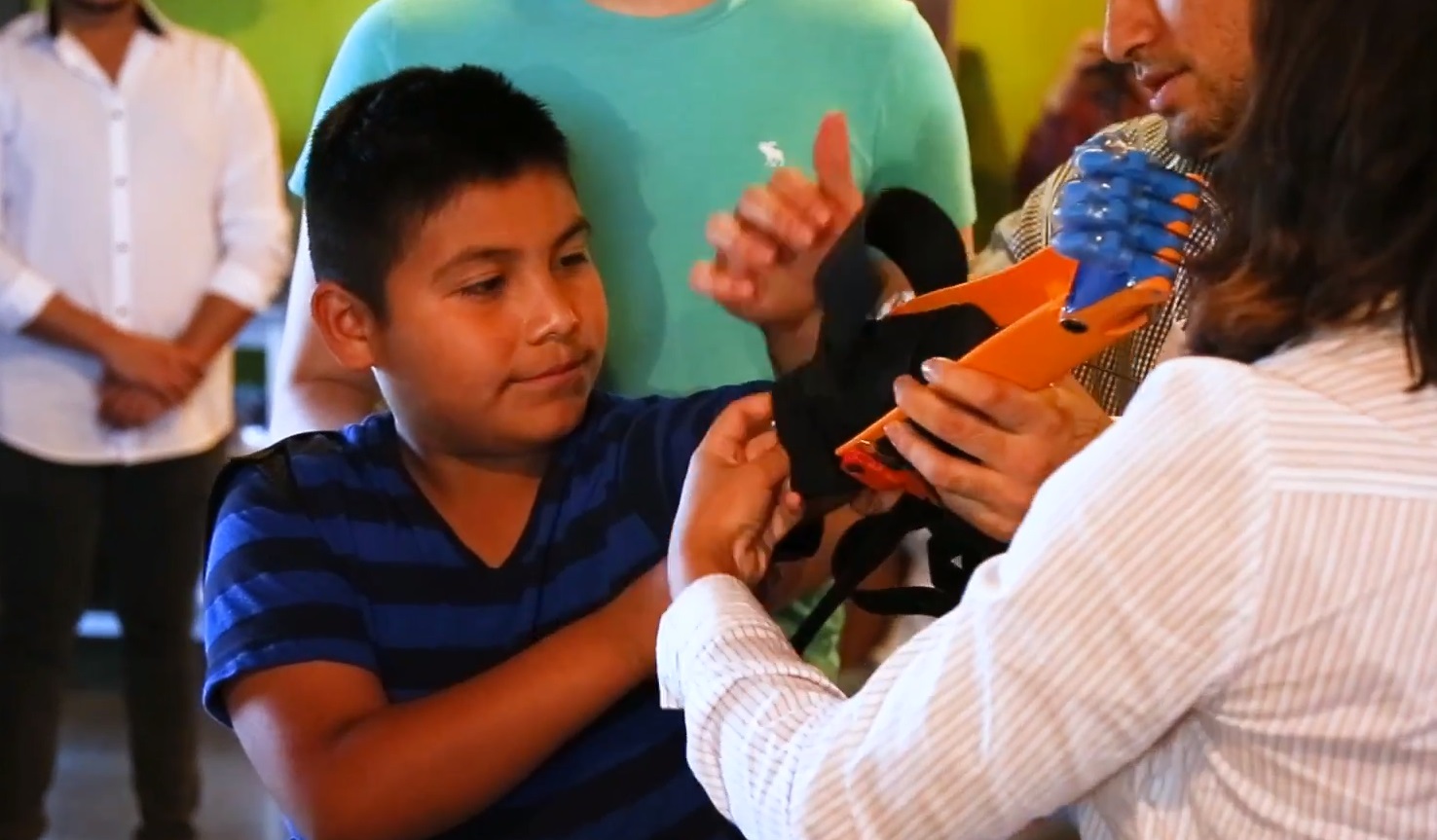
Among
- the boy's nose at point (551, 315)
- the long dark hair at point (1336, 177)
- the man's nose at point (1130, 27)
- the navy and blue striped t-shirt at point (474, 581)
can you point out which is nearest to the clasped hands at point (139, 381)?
the navy and blue striped t-shirt at point (474, 581)

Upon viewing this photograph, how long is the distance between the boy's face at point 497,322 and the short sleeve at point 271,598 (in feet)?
0.45

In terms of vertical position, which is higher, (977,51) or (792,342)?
(792,342)

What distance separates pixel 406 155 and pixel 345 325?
0.15m

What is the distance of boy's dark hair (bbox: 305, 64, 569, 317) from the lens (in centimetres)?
111

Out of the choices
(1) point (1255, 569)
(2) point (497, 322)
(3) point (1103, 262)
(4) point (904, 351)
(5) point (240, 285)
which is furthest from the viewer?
(5) point (240, 285)

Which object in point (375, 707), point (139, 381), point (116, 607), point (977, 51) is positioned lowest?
point (116, 607)

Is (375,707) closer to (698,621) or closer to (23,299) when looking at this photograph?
(698,621)

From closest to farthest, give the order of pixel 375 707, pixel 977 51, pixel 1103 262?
pixel 1103 262 → pixel 375 707 → pixel 977 51

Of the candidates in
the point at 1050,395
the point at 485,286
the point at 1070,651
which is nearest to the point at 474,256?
the point at 485,286

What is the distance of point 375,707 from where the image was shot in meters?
0.98

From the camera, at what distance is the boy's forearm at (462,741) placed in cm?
94

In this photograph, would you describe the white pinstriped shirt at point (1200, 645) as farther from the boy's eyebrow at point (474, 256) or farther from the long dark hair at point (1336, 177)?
the boy's eyebrow at point (474, 256)

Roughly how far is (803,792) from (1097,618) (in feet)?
0.54

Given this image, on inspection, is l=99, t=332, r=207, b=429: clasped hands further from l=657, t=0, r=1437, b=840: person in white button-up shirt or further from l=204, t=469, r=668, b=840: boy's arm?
l=657, t=0, r=1437, b=840: person in white button-up shirt
